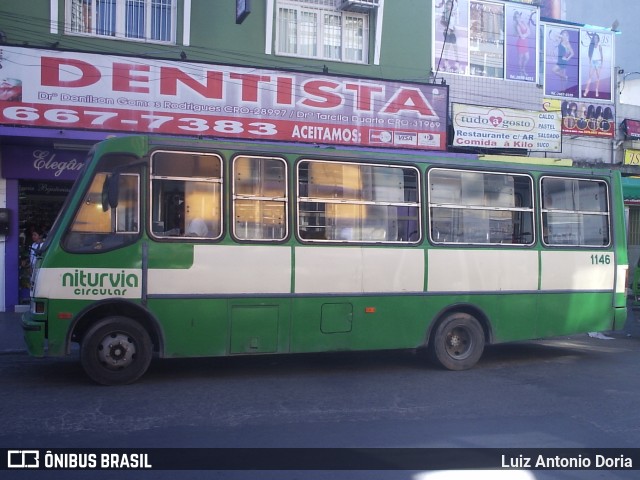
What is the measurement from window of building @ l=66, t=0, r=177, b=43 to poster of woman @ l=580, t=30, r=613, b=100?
12.2 meters

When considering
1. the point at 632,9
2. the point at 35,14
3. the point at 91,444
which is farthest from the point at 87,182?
the point at 632,9

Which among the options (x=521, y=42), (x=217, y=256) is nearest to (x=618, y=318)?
(x=217, y=256)

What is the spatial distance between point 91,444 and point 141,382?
2337mm

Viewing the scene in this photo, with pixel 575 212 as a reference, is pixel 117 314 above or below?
below

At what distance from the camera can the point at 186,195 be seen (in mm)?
7555

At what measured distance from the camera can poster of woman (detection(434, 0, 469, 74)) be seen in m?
16.3

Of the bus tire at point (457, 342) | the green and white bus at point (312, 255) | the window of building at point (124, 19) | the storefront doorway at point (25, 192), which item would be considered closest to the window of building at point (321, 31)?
the window of building at point (124, 19)

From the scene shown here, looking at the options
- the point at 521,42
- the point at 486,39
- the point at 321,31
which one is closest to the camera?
the point at 321,31

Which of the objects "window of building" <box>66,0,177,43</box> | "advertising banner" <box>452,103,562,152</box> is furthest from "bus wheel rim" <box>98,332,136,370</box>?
"advertising banner" <box>452,103,562,152</box>

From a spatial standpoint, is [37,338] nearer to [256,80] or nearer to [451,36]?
[256,80]

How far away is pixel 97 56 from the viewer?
496 inches

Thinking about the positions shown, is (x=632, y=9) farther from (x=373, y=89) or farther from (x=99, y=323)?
(x=99, y=323)

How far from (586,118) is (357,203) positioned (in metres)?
13.2

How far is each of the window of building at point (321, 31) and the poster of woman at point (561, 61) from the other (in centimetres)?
611
